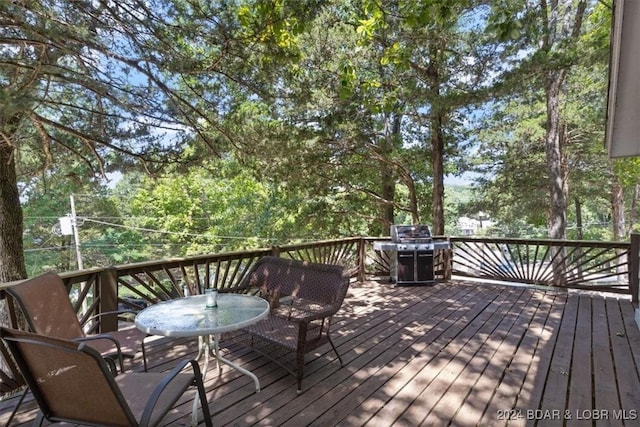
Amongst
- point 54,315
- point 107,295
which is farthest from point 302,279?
point 54,315

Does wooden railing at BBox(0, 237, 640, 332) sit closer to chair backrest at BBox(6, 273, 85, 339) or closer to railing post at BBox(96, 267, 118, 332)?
railing post at BBox(96, 267, 118, 332)

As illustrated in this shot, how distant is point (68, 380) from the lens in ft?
5.02

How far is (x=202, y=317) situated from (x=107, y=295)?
143cm

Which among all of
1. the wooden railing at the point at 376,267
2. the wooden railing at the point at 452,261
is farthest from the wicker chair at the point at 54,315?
the wooden railing at the point at 452,261

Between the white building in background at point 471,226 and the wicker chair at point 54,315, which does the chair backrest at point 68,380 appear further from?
the white building in background at point 471,226

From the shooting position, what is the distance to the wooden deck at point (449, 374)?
7.50ft

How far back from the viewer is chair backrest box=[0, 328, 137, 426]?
1448mm

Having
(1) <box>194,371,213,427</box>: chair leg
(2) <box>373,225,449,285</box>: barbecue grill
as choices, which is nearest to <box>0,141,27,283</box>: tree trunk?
(1) <box>194,371,213,427</box>: chair leg

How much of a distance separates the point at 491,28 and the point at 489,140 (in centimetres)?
1023

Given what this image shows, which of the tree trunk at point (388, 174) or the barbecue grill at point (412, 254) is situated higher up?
the tree trunk at point (388, 174)

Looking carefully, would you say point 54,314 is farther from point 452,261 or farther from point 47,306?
point 452,261

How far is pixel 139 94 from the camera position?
15.5ft

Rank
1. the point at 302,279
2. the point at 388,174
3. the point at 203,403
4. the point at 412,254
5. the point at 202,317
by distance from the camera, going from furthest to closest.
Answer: the point at 388,174, the point at 412,254, the point at 302,279, the point at 202,317, the point at 203,403

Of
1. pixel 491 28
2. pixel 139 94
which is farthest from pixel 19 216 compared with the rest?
pixel 491 28
